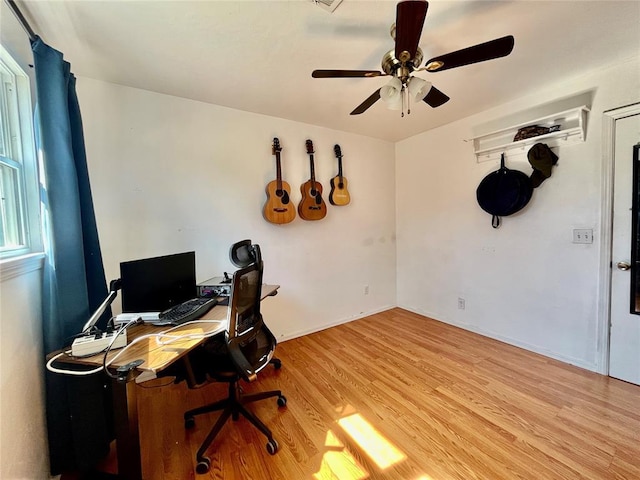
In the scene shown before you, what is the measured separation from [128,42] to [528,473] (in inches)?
131

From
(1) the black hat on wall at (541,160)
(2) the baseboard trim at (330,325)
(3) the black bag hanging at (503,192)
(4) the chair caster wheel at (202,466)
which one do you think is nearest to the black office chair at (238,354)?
(4) the chair caster wheel at (202,466)

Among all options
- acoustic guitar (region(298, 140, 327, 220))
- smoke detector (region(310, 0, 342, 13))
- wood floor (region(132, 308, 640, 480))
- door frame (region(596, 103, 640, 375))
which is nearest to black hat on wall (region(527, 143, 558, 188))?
door frame (region(596, 103, 640, 375))

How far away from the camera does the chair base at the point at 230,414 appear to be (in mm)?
1398

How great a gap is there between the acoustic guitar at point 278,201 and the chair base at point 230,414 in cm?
152

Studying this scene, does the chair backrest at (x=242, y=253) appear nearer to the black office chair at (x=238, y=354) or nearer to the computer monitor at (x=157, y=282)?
the black office chair at (x=238, y=354)

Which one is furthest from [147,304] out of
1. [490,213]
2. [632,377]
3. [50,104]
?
[632,377]

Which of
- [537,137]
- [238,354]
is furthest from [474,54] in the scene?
[238,354]

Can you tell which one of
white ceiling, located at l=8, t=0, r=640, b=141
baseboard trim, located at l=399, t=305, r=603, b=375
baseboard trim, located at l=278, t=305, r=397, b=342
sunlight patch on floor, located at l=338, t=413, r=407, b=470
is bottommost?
sunlight patch on floor, located at l=338, t=413, r=407, b=470

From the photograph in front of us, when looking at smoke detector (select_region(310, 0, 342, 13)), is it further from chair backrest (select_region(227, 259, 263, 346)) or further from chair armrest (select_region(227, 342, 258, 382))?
chair armrest (select_region(227, 342, 258, 382))

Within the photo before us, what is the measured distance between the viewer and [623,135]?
1.95m

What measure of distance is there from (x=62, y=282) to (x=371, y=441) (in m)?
1.94

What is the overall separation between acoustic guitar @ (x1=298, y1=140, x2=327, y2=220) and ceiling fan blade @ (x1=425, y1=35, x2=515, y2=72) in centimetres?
166

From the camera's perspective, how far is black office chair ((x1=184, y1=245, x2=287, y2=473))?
1378 millimetres

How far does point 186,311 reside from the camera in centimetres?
163
